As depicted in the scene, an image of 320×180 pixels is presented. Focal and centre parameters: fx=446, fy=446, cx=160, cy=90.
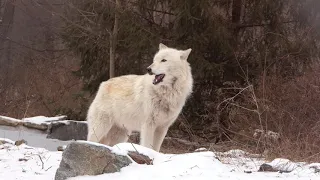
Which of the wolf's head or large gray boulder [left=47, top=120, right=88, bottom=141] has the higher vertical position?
the wolf's head

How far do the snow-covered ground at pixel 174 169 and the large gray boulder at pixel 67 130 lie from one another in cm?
488

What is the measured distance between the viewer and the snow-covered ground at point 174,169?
432cm

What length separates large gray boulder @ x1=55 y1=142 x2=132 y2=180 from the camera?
4.58 meters

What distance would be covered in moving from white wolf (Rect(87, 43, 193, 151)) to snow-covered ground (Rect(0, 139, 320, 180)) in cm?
114

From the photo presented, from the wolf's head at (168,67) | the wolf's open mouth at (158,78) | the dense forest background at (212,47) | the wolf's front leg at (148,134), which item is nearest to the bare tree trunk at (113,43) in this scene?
the dense forest background at (212,47)

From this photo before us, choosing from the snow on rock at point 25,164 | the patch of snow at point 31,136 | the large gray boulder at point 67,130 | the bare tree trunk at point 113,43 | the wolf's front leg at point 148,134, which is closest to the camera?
the snow on rock at point 25,164

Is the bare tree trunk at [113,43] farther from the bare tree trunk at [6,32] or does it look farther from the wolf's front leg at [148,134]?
the bare tree trunk at [6,32]

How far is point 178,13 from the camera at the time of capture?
11359 mm

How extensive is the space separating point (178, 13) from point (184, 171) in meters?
7.52

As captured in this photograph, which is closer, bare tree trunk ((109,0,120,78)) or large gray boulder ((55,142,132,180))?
large gray boulder ((55,142,132,180))

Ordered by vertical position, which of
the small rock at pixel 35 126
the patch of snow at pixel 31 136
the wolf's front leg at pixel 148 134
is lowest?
the patch of snow at pixel 31 136

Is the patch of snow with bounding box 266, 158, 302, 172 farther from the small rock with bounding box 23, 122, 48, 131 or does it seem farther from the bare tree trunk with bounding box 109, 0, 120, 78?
the bare tree trunk with bounding box 109, 0, 120, 78

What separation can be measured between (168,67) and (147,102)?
640 mm

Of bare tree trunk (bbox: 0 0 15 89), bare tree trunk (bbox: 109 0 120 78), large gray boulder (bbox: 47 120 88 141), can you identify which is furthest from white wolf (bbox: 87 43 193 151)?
bare tree trunk (bbox: 0 0 15 89)
